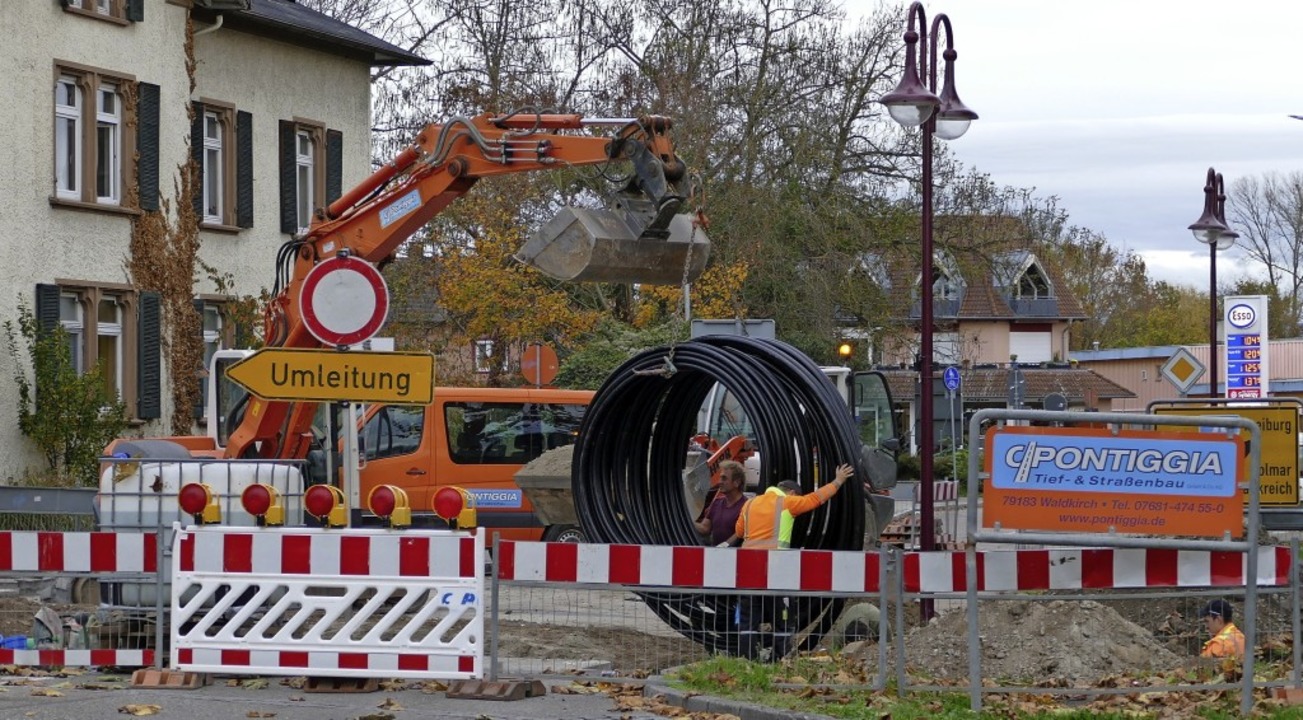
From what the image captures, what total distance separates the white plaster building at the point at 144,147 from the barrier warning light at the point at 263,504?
1571 centimetres

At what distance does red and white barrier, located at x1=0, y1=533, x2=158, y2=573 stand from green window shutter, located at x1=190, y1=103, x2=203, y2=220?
1881 centimetres

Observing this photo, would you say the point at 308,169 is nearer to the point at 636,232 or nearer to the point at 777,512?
the point at 636,232

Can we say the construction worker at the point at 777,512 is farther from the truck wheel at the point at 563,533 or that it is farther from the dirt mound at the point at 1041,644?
the truck wheel at the point at 563,533

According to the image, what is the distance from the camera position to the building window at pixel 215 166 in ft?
103

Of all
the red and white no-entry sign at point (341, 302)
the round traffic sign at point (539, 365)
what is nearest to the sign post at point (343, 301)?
the red and white no-entry sign at point (341, 302)

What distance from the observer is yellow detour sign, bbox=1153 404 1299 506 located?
18547 mm

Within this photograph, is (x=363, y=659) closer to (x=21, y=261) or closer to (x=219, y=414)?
(x=219, y=414)

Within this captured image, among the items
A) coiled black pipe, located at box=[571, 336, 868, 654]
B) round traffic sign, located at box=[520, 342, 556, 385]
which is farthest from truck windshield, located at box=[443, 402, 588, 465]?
round traffic sign, located at box=[520, 342, 556, 385]

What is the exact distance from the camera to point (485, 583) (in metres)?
11.9

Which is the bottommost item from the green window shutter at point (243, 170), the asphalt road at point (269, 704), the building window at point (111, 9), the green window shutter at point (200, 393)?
the asphalt road at point (269, 704)

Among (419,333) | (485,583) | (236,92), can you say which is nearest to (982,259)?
(419,333)

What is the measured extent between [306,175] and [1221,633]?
24.5 m

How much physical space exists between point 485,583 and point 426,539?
637 mm

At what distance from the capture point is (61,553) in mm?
11789
